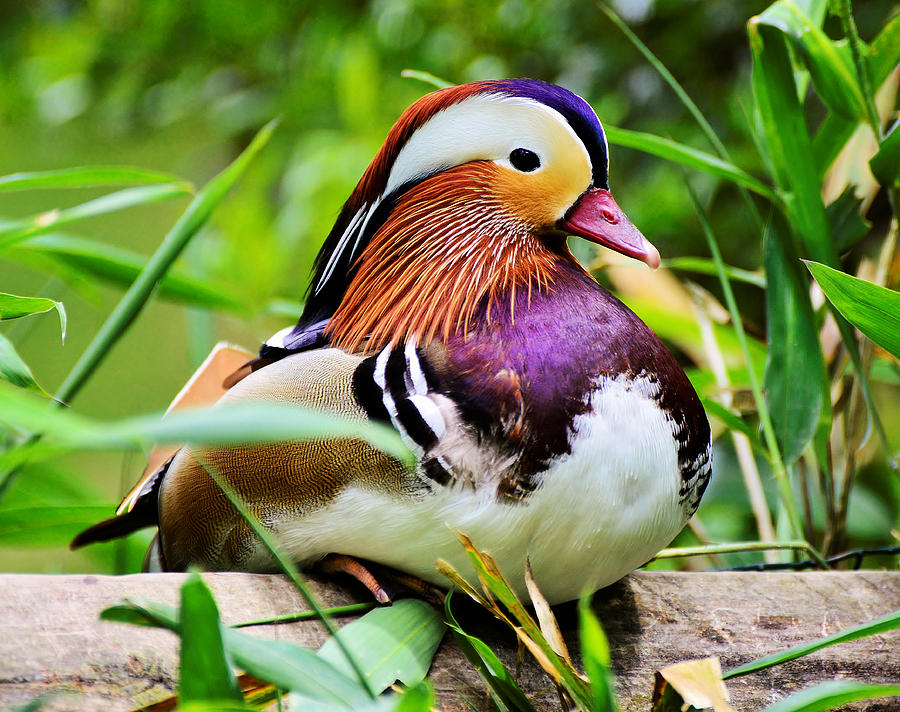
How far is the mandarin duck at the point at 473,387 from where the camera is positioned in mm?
657

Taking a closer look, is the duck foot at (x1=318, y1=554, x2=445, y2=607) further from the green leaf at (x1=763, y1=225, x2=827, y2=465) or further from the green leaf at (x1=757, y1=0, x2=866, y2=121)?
the green leaf at (x1=757, y1=0, x2=866, y2=121)

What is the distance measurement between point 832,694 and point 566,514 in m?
0.21

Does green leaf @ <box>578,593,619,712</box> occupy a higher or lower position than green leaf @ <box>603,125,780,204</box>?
lower

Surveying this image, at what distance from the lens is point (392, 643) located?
2.11 ft

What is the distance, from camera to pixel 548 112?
72 cm

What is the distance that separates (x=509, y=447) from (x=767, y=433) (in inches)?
16.7

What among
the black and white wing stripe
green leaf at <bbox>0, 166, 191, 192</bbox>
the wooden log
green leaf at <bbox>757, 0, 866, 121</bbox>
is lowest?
the wooden log

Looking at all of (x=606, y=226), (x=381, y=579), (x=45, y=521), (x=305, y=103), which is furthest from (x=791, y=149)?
(x=305, y=103)

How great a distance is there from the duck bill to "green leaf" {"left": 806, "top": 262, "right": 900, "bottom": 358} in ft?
0.43

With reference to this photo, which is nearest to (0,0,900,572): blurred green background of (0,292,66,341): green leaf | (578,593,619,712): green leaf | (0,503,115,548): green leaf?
(0,503,115,548): green leaf

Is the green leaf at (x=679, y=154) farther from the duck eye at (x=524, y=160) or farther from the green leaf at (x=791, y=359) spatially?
the duck eye at (x=524, y=160)

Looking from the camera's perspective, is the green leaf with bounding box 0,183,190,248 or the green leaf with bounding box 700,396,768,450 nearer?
the green leaf with bounding box 0,183,190,248

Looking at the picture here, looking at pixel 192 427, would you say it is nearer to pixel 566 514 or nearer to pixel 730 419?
pixel 566 514

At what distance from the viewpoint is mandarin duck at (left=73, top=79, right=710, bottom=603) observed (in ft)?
2.16
